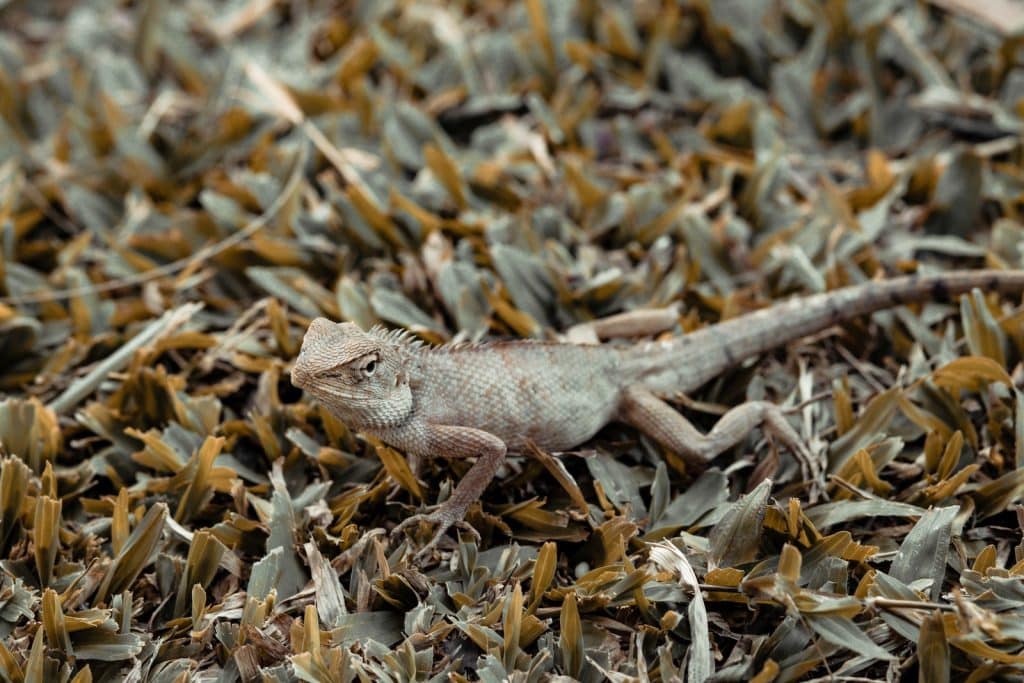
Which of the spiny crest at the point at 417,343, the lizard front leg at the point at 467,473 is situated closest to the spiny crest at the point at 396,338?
the spiny crest at the point at 417,343

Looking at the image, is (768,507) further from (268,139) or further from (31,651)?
(268,139)

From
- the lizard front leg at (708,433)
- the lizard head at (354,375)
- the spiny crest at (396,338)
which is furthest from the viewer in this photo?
the lizard front leg at (708,433)

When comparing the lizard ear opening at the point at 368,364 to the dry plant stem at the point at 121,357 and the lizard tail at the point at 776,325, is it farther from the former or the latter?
the dry plant stem at the point at 121,357

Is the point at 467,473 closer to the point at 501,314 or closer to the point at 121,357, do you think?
the point at 501,314

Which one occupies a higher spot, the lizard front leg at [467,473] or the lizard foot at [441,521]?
the lizard front leg at [467,473]

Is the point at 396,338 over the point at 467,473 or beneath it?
over

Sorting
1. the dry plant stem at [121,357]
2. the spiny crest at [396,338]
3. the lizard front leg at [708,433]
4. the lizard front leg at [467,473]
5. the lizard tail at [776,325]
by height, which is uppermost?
→ the spiny crest at [396,338]

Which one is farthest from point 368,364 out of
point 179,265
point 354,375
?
point 179,265
